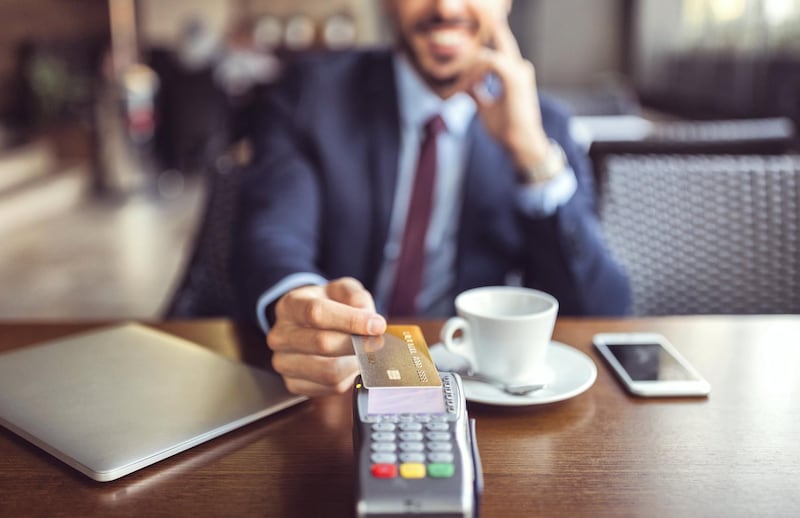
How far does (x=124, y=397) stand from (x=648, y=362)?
0.51 m

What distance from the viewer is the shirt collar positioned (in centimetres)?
131

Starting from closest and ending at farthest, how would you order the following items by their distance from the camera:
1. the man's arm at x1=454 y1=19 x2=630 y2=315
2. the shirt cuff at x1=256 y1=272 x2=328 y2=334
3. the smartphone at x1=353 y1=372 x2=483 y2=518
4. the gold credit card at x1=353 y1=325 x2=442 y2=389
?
the smartphone at x1=353 y1=372 x2=483 y2=518, the gold credit card at x1=353 y1=325 x2=442 y2=389, the shirt cuff at x1=256 y1=272 x2=328 y2=334, the man's arm at x1=454 y1=19 x2=630 y2=315

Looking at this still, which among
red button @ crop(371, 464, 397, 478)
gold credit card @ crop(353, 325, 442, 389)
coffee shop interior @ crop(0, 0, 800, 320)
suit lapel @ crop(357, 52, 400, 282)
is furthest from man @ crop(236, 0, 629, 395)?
red button @ crop(371, 464, 397, 478)

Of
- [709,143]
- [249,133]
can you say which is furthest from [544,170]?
[709,143]

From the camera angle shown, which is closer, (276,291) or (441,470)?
(441,470)

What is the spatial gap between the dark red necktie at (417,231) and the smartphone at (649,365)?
450 millimetres

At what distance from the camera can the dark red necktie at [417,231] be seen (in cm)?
129

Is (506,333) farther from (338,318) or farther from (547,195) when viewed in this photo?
(547,195)

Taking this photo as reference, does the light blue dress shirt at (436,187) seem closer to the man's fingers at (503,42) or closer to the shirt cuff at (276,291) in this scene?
the man's fingers at (503,42)

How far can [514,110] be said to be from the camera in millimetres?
1164

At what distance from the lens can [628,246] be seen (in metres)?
1.27

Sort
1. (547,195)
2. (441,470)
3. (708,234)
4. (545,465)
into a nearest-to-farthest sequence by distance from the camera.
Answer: (441,470) → (545,465) → (547,195) → (708,234)

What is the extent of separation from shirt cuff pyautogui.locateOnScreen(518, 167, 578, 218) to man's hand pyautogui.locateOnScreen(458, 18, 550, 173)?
4 centimetres

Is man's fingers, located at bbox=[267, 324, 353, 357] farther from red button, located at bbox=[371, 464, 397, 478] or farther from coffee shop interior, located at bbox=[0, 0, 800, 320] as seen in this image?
coffee shop interior, located at bbox=[0, 0, 800, 320]
